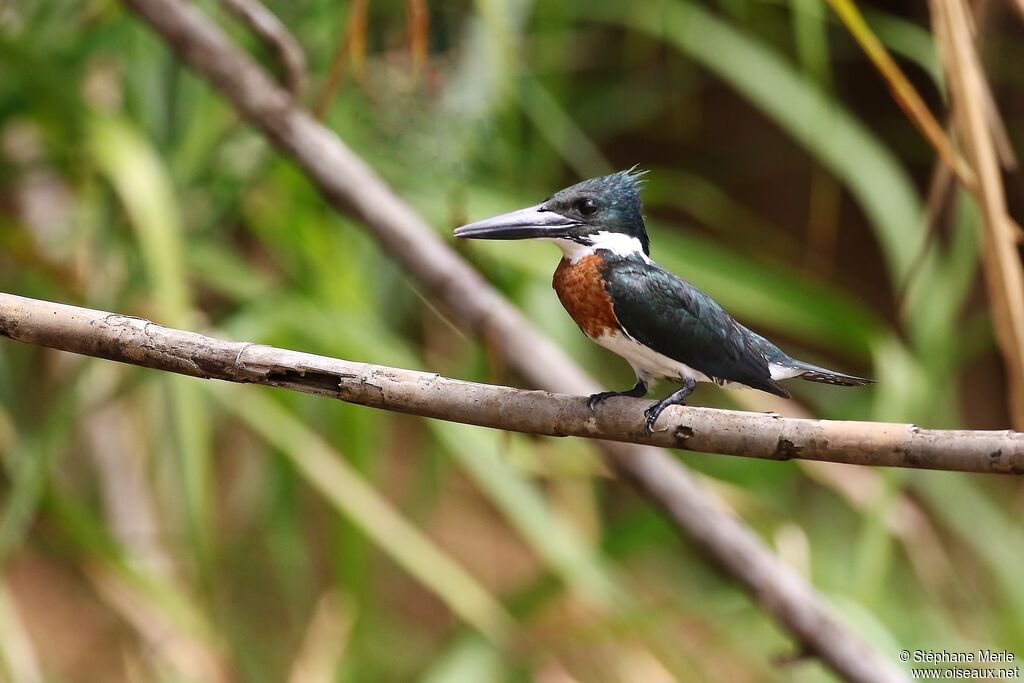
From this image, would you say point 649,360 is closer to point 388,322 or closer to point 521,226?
point 521,226

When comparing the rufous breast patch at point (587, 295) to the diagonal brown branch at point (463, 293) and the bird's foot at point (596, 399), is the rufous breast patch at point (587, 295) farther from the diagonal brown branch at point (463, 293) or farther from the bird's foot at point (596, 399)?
the diagonal brown branch at point (463, 293)

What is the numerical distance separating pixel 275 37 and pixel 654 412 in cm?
61

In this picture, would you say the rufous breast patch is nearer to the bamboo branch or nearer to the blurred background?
the bamboo branch

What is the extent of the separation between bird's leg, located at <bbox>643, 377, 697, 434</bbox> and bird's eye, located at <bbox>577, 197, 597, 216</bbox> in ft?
0.37

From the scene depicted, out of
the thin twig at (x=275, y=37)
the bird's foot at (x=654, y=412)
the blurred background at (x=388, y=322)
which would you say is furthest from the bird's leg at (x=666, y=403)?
the thin twig at (x=275, y=37)

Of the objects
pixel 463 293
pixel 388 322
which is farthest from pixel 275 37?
pixel 388 322

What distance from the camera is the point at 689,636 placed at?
2.53 m

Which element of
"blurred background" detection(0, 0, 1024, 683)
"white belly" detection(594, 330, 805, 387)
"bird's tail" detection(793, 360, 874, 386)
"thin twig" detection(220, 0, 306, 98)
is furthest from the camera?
"blurred background" detection(0, 0, 1024, 683)

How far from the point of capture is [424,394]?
0.52 metres

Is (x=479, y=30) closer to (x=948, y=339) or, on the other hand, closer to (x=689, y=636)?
(x=948, y=339)

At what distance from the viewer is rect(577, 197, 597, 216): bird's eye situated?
1.91 feet

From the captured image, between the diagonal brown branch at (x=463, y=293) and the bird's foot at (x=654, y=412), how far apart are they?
0.44 metres

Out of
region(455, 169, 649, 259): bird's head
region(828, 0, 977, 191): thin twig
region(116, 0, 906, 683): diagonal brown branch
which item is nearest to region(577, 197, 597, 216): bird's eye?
region(455, 169, 649, 259): bird's head

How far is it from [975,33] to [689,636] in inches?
81.9
